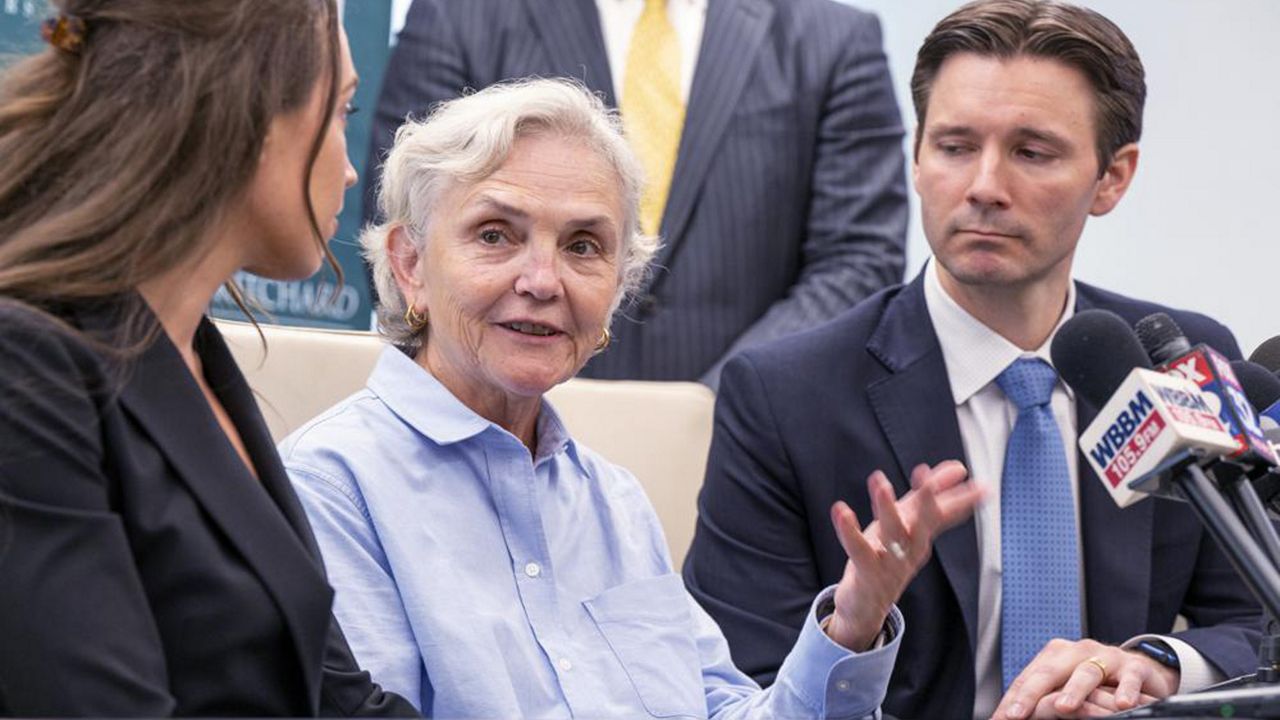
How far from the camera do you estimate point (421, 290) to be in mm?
1969

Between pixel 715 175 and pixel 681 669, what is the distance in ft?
3.98

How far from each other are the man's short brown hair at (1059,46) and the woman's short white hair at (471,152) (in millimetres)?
598

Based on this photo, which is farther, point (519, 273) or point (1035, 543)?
point (1035, 543)

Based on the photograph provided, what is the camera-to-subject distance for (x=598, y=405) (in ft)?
7.88

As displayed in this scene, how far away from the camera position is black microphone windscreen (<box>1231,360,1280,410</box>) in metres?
1.60

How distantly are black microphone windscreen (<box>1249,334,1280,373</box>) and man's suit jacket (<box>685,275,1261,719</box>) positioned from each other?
28cm

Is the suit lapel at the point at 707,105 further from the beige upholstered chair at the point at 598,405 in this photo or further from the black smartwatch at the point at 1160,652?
the black smartwatch at the point at 1160,652

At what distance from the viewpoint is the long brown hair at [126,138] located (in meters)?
1.22

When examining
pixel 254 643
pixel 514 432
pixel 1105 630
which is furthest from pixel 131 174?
pixel 1105 630

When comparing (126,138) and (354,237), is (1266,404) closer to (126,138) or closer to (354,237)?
(126,138)

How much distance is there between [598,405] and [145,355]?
119cm

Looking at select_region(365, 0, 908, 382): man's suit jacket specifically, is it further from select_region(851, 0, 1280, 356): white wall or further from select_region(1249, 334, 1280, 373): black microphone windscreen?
select_region(1249, 334, 1280, 373): black microphone windscreen

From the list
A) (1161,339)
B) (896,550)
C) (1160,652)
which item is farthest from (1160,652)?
(1161,339)

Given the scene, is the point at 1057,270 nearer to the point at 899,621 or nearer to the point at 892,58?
the point at 899,621
